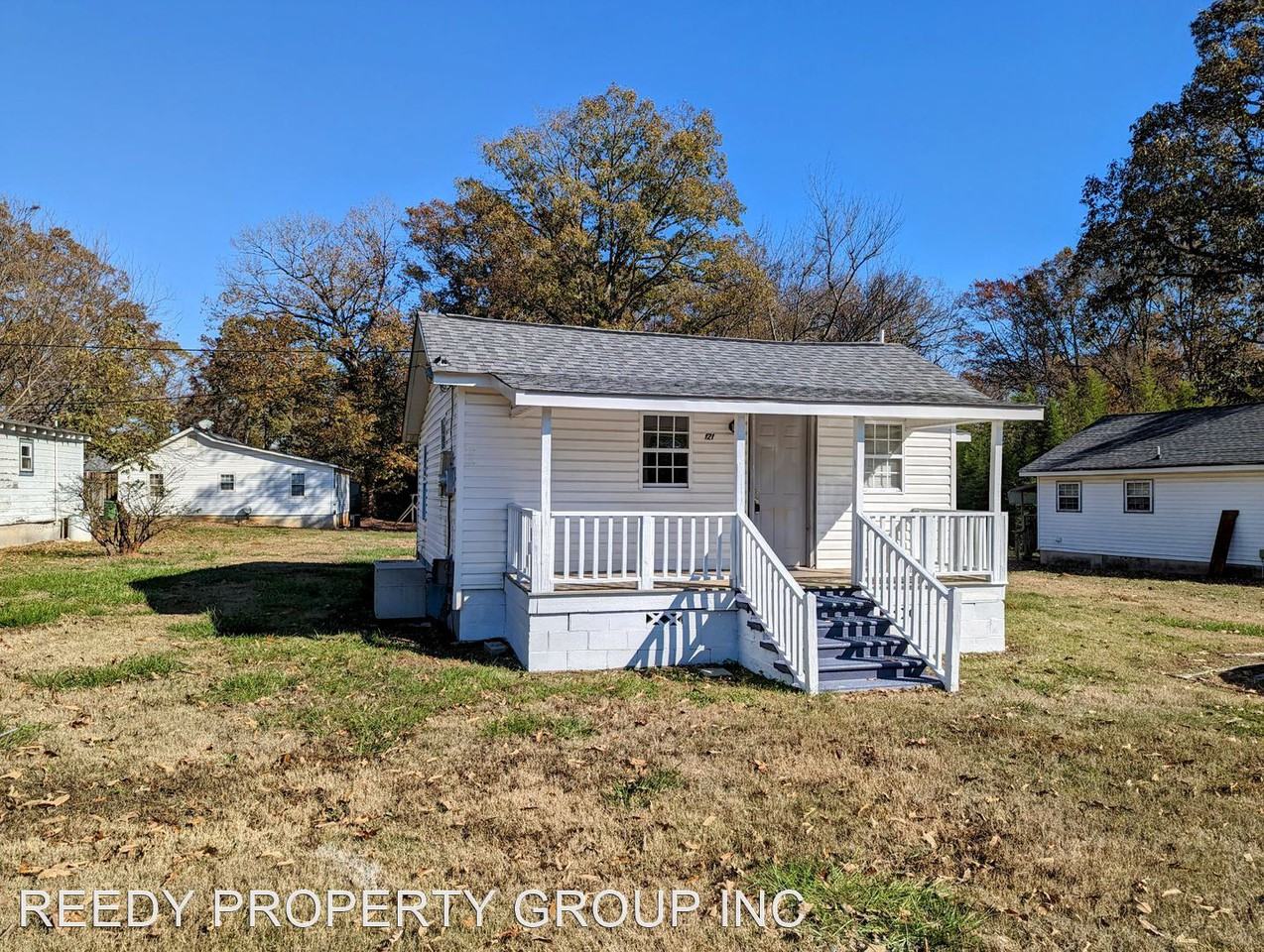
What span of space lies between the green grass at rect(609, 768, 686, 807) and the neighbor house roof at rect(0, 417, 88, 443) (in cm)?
2067

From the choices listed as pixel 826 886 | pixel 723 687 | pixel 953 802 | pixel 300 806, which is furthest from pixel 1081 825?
pixel 300 806

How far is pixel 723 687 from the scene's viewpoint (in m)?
7.79

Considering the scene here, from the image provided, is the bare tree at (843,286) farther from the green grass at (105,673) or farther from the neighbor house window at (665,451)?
the green grass at (105,673)

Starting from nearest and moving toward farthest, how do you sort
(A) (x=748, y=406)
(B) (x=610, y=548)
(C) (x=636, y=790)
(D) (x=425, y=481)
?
(C) (x=636, y=790) → (B) (x=610, y=548) → (A) (x=748, y=406) → (D) (x=425, y=481)

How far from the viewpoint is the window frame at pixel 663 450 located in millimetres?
10547

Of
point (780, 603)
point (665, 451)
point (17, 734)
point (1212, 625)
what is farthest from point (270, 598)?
point (1212, 625)

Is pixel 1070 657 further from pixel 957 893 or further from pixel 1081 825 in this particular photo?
pixel 957 893

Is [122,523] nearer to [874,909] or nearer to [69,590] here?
[69,590]

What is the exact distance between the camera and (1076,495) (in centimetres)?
2280

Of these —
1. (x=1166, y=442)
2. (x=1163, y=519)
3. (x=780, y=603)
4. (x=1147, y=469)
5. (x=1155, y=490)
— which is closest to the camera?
(x=780, y=603)

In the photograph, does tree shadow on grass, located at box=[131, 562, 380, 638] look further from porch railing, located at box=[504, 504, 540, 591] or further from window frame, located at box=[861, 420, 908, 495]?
window frame, located at box=[861, 420, 908, 495]

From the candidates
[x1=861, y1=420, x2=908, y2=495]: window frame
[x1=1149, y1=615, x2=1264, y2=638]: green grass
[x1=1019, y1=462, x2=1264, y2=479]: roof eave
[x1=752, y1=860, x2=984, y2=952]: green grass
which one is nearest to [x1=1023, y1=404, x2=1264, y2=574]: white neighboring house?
[x1=1019, y1=462, x2=1264, y2=479]: roof eave

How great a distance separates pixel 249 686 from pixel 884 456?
8.93 metres

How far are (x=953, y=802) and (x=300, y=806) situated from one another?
398 cm
